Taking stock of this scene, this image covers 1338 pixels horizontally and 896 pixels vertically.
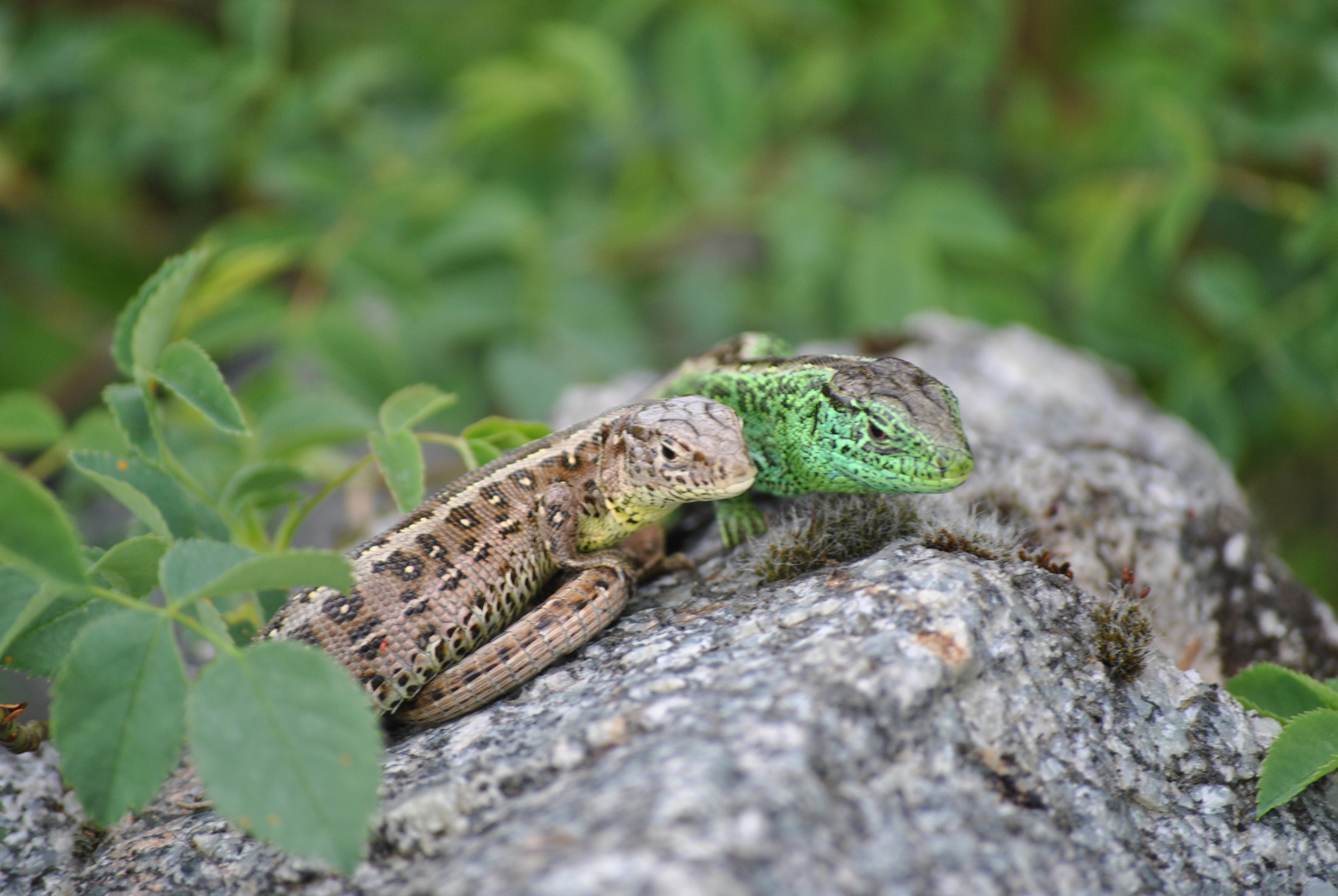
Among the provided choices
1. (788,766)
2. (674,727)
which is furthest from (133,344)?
(788,766)

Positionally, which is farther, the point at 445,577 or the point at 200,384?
the point at 445,577

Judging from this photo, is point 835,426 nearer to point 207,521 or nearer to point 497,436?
point 497,436

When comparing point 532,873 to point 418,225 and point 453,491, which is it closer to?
point 453,491

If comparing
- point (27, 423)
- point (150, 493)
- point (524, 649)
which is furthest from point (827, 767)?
point (27, 423)

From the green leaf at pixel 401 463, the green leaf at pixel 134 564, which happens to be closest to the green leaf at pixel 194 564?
the green leaf at pixel 134 564

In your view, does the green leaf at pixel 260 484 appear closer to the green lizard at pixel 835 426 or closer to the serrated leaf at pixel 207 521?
the serrated leaf at pixel 207 521

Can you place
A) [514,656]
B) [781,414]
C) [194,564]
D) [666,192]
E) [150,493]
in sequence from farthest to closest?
[666,192] < [781,414] < [150,493] < [514,656] < [194,564]

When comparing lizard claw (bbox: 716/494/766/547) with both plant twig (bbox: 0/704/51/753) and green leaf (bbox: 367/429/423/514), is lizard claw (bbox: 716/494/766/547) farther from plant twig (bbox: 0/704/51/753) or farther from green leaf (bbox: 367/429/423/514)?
plant twig (bbox: 0/704/51/753)
